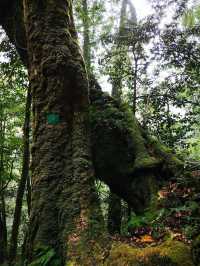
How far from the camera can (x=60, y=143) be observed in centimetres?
582

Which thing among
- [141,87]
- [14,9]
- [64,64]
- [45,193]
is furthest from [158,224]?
[141,87]

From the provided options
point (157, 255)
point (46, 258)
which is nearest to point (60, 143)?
point (46, 258)

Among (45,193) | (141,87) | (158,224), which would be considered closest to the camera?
(158,224)

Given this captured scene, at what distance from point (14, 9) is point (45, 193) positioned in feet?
17.0

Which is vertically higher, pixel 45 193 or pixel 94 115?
pixel 94 115

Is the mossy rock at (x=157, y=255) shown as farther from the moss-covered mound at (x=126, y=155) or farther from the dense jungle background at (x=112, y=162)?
the moss-covered mound at (x=126, y=155)

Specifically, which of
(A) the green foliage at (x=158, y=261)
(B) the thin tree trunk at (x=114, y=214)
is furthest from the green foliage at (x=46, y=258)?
(B) the thin tree trunk at (x=114, y=214)

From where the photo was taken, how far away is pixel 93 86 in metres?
8.38

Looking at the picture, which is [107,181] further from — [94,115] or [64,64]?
[64,64]

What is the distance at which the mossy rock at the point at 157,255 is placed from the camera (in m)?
3.61

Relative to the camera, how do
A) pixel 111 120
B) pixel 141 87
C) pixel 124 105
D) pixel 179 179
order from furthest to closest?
pixel 141 87 → pixel 124 105 → pixel 111 120 → pixel 179 179

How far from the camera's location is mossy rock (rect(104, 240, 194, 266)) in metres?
3.61

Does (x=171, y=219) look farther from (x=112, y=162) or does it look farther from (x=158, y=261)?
(x=112, y=162)

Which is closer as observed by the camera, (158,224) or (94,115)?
(158,224)
